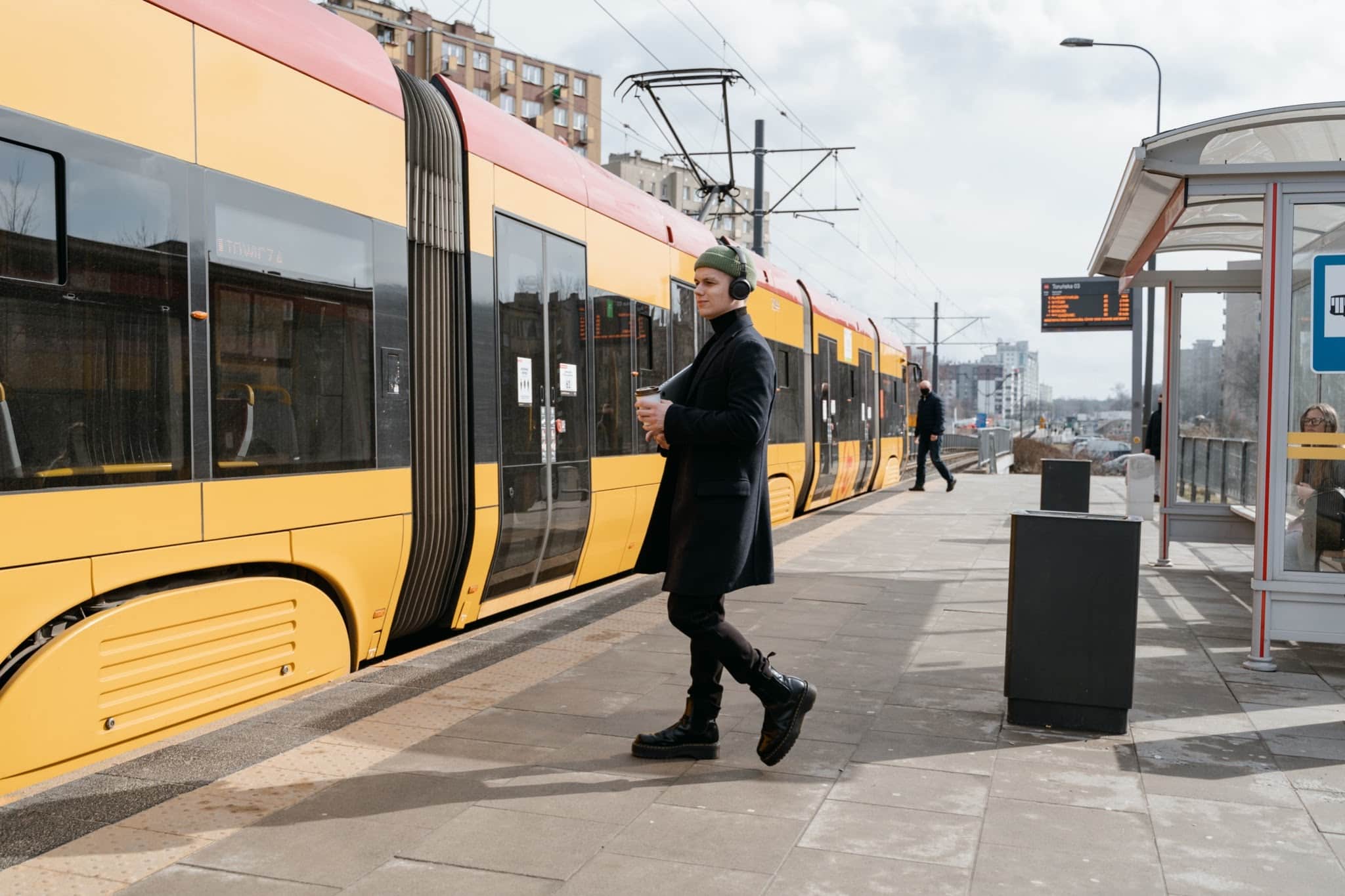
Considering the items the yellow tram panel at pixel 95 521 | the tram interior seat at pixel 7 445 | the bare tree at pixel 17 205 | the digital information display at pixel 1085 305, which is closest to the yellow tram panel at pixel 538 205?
the yellow tram panel at pixel 95 521

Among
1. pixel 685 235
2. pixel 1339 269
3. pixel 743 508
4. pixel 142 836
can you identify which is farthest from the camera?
pixel 685 235

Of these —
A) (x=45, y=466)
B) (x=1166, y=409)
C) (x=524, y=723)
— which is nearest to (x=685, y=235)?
(x=1166, y=409)

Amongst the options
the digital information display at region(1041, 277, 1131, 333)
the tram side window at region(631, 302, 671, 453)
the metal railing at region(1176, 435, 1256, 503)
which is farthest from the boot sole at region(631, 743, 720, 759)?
the digital information display at region(1041, 277, 1131, 333)

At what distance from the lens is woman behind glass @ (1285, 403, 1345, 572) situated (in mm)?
6594

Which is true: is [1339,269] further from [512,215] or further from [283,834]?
[283,834]

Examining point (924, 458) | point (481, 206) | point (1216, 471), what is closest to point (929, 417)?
point (924, 458)

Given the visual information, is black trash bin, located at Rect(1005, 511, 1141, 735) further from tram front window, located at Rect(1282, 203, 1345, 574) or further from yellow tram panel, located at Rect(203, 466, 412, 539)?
yellow tram panel, located at Rect(203, 466, 412, 539)

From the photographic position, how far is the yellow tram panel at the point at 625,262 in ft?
27.7

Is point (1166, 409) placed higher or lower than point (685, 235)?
lower

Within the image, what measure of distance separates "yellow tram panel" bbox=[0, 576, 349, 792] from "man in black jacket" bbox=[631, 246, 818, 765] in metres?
1.52

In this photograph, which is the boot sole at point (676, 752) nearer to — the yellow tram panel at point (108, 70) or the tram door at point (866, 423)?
the yellow tram panel at point (108, 70)

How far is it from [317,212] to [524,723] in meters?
2.37

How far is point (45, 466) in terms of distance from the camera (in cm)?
386

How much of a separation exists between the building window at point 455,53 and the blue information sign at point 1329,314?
74.3 meters
